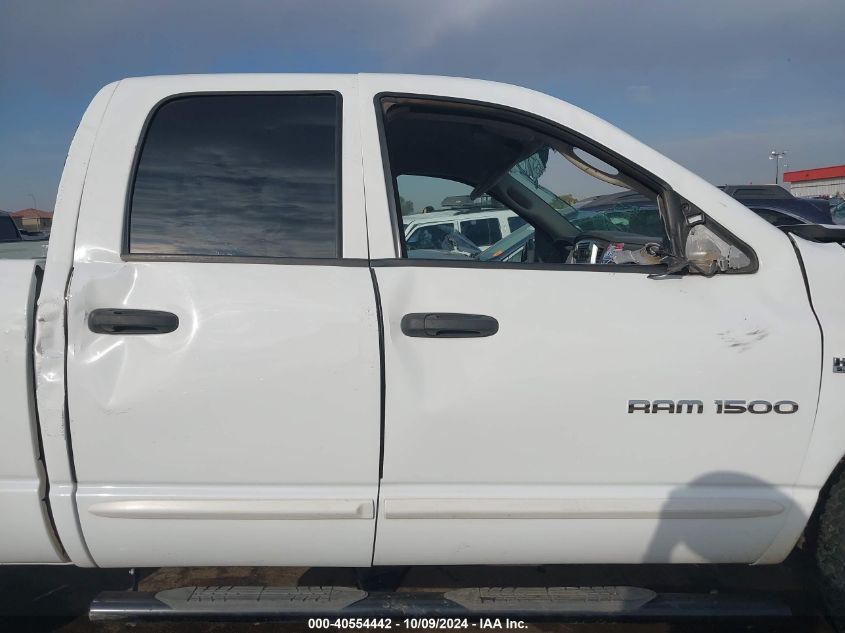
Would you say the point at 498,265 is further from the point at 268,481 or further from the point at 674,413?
the point at 268,481

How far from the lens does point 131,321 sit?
1956mm

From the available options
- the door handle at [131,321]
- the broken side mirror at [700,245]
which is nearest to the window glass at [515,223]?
the broken side mirror at [700,245]

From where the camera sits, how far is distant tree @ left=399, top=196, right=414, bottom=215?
2288mm

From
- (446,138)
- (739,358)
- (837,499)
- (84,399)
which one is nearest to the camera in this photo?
(84,399)

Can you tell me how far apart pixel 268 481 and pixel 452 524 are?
58 cm

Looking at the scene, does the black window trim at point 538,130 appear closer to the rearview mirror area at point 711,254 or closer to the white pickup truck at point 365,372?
the white pickup truck at point 365,372

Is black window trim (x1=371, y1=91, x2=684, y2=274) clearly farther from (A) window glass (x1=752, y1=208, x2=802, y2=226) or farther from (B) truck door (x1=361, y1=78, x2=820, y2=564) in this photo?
(A) window glass (x1=752, y1=208, x2=802, y2=226)

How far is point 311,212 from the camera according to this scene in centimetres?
216

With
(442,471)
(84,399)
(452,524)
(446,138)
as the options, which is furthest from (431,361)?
(446,138)

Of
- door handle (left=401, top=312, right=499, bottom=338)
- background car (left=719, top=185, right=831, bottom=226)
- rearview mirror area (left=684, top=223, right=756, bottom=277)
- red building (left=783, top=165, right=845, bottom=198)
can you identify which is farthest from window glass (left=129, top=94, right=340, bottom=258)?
red building (left=783, top=165, right=845, bottom=198)

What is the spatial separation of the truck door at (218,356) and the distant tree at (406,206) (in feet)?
0.63

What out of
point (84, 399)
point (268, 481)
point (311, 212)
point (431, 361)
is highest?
point (311, 212)

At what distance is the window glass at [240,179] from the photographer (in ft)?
6.91

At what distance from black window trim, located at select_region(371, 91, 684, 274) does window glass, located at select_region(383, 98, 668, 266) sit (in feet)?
0.09
